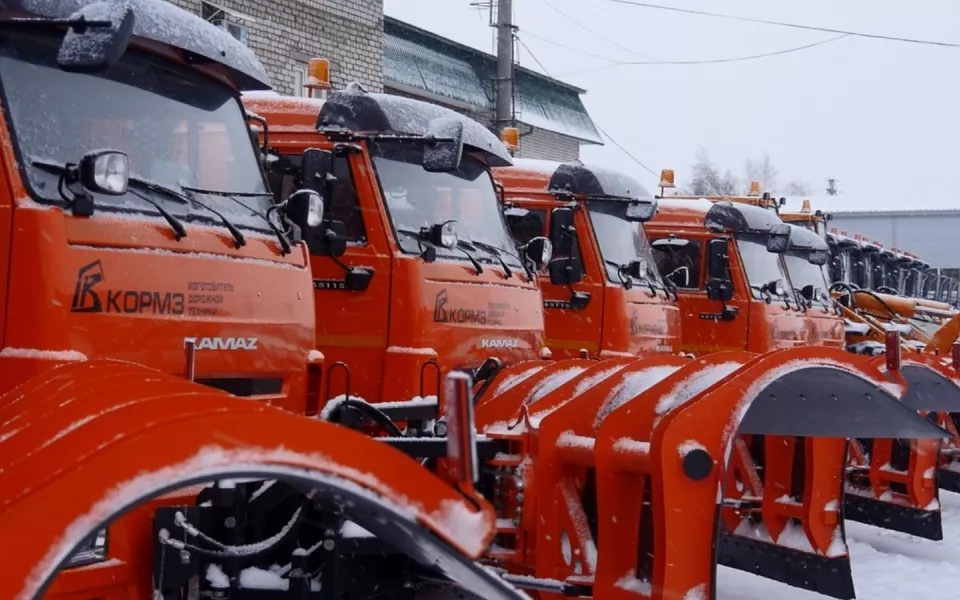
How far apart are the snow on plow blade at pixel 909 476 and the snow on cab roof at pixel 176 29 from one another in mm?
5354

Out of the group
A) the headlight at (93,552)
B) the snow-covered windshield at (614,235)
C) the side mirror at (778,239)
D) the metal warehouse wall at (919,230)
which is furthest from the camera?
the metal warehouse wall at (919,230)

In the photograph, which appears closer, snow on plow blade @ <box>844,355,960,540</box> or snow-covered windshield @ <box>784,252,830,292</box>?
snow on plow blade @ <box>844,355,960,540</box>

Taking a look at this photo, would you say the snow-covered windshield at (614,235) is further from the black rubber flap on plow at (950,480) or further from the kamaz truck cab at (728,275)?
the black rubber flap on plow at (950,480)

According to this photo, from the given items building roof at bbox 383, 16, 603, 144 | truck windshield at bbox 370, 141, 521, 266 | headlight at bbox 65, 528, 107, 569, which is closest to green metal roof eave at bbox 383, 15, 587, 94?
building roof at bbox 383, 16, 603, 144

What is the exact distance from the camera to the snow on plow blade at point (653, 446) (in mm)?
4152

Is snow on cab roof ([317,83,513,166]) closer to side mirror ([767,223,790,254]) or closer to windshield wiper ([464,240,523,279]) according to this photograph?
windshield wiper ([464,240,523,279])

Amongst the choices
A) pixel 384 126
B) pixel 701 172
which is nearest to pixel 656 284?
pixel 384 126

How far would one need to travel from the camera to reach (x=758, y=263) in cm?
1205

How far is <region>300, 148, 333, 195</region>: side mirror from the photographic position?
6285 millimetres

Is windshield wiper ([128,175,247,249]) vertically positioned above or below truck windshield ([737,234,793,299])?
above

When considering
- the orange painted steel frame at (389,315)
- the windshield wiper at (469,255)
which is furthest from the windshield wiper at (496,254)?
the orange painted steel frame at (389,315)

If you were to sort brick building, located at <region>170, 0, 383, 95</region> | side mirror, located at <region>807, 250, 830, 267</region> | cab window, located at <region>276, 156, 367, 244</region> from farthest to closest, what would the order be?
1. brick building, located at <region>170, 0, 383, 95</region>
2. side mirror, located at <region>807, 250, 830, 267</region>
3. cab window, located at <region>276, 156, 367, 244</region>

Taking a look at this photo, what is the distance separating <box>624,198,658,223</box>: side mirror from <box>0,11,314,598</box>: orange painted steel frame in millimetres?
5643

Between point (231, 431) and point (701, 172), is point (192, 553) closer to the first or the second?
point (231, 431)
